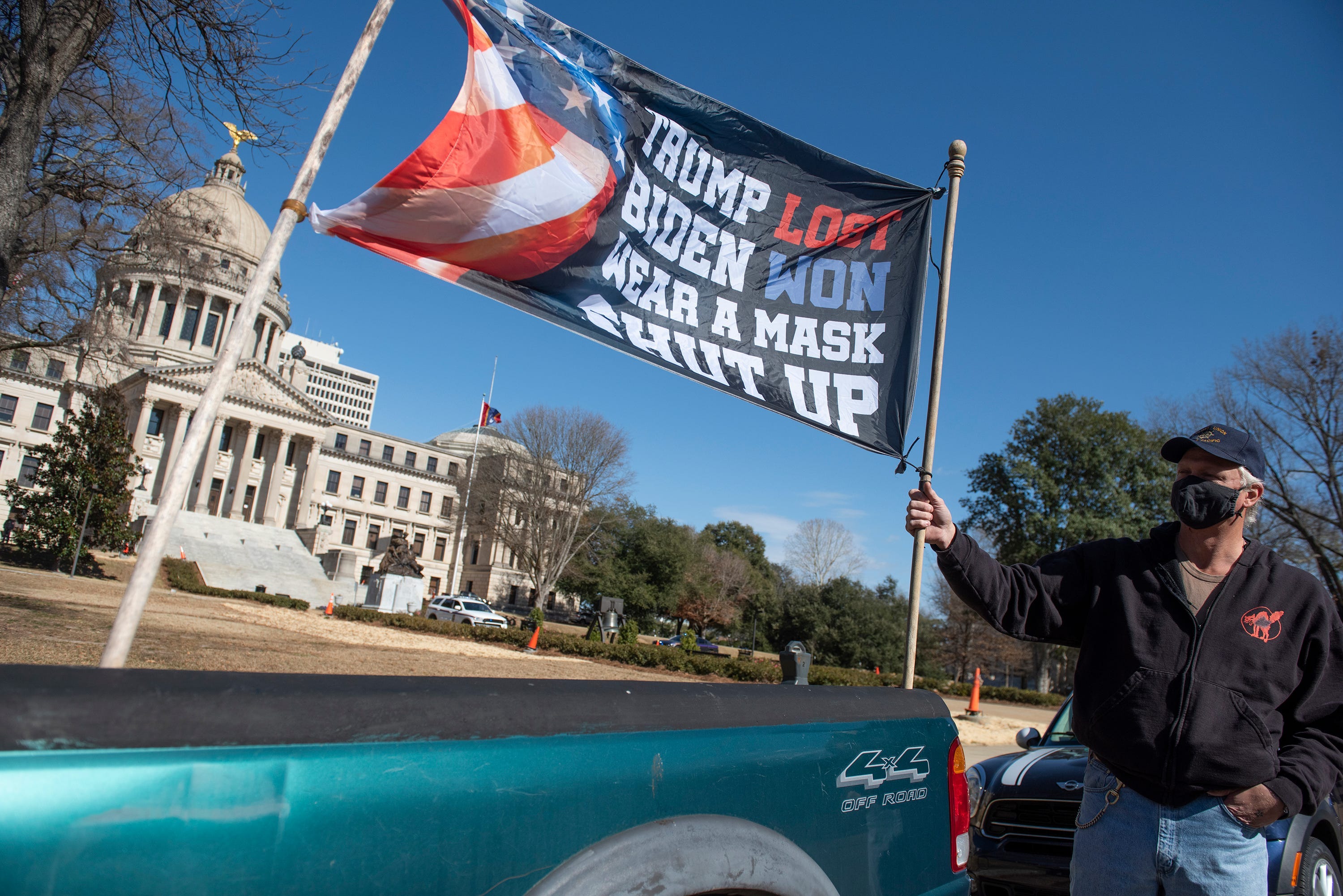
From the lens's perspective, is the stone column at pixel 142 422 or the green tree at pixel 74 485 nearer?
the green tree at pixel 74 485

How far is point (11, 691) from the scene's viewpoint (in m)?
1.07

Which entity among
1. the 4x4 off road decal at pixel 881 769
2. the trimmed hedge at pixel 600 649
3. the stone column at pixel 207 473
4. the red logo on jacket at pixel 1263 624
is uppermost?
the stone column at pixel 207 473

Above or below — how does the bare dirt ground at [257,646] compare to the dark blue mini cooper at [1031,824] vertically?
below

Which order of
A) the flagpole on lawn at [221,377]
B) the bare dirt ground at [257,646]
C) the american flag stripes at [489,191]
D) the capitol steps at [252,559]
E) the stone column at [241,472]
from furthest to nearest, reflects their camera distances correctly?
the stone column at [241,472], the capitol steps at [252,559], the bare dirt ground at [257,646], the american flag stripes at [489,191], the flagpole on lawn at [221,377]

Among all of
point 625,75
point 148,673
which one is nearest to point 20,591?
point 625,75

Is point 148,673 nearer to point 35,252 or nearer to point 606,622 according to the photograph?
point 35,252

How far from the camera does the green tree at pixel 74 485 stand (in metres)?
31.8

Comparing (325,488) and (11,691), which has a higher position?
(325,488)

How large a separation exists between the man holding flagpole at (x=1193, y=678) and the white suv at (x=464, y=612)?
3357cm

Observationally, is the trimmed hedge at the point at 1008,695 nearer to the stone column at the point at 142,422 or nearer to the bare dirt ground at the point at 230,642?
the bare dirt ground at the point at 230,642

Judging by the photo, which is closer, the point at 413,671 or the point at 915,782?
the point at 915,782

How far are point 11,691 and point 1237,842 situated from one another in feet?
9.98

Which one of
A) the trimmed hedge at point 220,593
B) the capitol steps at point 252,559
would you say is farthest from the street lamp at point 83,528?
the capitol steps at point 252,559

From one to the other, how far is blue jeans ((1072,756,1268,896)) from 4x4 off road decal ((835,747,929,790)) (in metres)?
0.60
